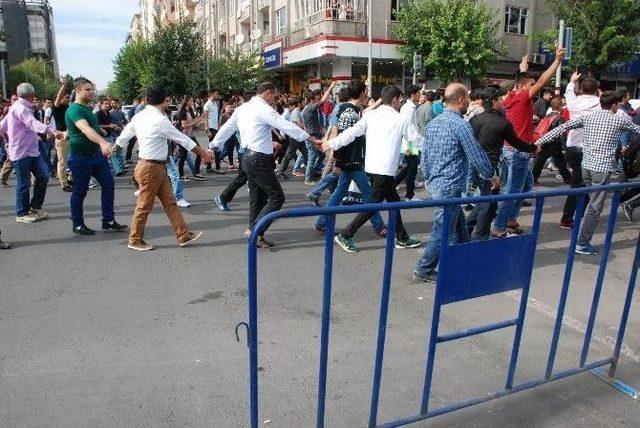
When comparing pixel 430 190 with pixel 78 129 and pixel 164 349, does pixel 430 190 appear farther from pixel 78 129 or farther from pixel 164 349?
pixel 78 129

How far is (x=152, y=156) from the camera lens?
5801mm

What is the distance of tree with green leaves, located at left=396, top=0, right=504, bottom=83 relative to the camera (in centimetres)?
2480

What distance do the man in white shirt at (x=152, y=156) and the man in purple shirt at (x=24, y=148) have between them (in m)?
1.92

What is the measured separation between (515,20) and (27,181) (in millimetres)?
29468

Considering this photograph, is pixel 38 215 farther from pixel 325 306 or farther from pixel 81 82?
pixel 325 306

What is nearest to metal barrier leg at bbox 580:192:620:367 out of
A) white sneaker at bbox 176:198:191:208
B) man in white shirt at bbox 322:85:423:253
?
man in white shirt at bbox 322:85:423:253

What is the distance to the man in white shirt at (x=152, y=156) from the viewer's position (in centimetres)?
578

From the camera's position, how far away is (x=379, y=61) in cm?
2872

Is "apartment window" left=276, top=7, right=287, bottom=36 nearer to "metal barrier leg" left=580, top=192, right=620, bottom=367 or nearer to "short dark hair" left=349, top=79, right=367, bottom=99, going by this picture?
"short dark hair" left=349, top=79, right=367, bottom=99

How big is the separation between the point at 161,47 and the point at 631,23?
26.7 metres

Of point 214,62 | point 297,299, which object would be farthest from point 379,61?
point 297,299

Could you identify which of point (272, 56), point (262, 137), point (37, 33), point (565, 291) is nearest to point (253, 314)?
point (565, 291)

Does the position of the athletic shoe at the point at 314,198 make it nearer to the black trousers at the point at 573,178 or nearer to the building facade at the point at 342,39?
the black trousers at the point at 573,178

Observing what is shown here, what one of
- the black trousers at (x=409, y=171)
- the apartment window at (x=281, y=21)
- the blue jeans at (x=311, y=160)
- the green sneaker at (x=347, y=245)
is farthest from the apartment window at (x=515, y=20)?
the green sneaker at (x=347, y=245)
